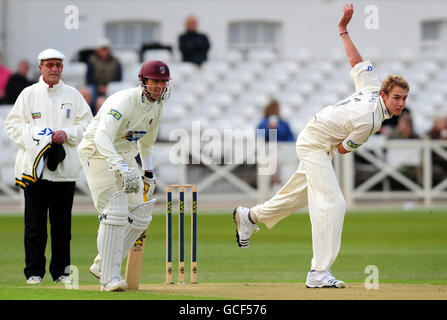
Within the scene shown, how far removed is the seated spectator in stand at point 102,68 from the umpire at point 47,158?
10347mm

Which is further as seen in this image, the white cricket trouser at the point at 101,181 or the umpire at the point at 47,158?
the umpire at the point at 47,158

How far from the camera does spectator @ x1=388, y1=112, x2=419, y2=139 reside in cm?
1888

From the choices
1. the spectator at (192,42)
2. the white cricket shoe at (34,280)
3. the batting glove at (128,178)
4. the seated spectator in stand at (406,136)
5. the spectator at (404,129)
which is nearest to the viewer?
the batting glove at (128,178)

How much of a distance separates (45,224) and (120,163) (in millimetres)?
1814

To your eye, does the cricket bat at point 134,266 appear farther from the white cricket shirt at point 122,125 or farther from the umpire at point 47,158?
the umpire at point 47,158

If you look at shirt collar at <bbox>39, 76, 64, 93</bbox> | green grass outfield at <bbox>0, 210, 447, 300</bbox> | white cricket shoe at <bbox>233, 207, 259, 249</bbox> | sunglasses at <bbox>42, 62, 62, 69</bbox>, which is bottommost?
green grass outfield at <bbox>0, 210, 447, 300</bbox>

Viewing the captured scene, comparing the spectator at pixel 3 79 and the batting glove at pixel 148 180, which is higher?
the spectator at pixel 3 79

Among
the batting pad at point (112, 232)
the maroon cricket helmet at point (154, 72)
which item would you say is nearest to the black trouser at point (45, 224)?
the batting pad at point (112, 232)

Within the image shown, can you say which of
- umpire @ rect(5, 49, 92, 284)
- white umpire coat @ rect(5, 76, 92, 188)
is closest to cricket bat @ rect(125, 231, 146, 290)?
umpire @ rect(5, 49, 92, 284)

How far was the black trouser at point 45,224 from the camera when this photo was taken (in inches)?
346

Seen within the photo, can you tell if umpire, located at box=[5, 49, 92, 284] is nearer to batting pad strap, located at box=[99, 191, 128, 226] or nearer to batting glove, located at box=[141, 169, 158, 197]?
batting glove, located at box=[141, 169, 158, 197]

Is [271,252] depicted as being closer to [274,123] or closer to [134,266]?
[134,266]

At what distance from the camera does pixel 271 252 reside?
39.1 ft

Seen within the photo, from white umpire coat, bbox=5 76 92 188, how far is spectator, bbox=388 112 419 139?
10917mm
